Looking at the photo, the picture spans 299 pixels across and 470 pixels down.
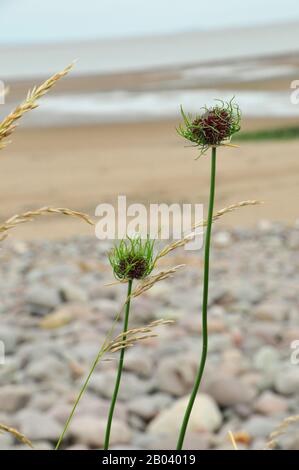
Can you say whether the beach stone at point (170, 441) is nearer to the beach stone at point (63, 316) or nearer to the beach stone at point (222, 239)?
the beach stone at point (63, 316)

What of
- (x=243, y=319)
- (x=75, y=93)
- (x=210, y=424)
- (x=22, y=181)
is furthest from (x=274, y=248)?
(x=75, y=93)

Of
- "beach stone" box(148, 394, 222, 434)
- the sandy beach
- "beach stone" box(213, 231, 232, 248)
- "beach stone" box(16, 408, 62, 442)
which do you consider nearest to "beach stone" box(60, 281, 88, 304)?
"beach stone" box(148, 394, 222, 434)

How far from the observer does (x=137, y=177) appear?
1454cm

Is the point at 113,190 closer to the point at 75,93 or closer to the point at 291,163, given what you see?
the point at 291,163

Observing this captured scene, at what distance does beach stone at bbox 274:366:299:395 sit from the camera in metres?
4.07

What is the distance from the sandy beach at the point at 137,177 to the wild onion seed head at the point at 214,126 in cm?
926

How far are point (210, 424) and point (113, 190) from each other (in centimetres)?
995

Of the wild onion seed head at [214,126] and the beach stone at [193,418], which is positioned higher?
the wild onion seed head at [214,126]

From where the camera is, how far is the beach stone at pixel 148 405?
377 centimetres

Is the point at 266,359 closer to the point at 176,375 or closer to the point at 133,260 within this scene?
the point at 176,375

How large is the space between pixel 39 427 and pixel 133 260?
7.70 ft

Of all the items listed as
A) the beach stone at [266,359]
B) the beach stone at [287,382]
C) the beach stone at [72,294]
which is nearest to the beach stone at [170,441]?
the beach stone at [287,382]

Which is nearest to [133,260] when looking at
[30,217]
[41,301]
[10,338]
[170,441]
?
[30,217]
